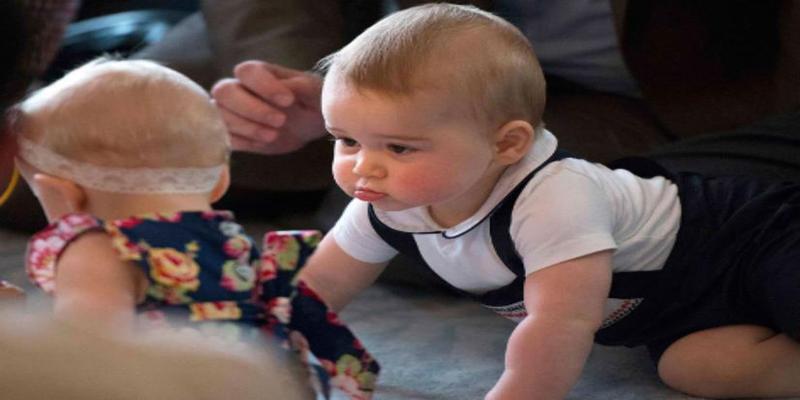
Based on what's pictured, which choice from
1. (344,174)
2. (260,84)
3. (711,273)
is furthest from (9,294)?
(711,273)

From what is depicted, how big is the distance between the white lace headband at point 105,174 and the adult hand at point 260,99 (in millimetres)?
317

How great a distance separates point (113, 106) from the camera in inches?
35.0

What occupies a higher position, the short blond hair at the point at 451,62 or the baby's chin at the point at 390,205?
the short blond hair at the point at 451,62

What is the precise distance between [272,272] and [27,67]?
0.96 feet

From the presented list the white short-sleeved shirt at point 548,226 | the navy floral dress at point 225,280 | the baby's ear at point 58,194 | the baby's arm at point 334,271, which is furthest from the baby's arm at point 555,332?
the baby's ear at point 58,194

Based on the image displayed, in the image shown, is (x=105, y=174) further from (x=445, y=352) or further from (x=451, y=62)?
(x=445, y=352)

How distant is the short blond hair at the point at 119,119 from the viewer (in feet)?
2.91

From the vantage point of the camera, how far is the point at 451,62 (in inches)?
37.0

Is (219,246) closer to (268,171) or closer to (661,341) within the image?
(661,341)

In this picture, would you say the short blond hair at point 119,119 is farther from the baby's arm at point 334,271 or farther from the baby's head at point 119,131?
the baby's arm at point 334,271

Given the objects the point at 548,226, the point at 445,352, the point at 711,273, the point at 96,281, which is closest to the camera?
the point at 96,281

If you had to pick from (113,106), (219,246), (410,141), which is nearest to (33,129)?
(113,106)

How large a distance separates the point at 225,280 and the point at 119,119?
153 millimetres

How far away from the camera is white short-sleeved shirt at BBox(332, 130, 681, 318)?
3.19 ft
